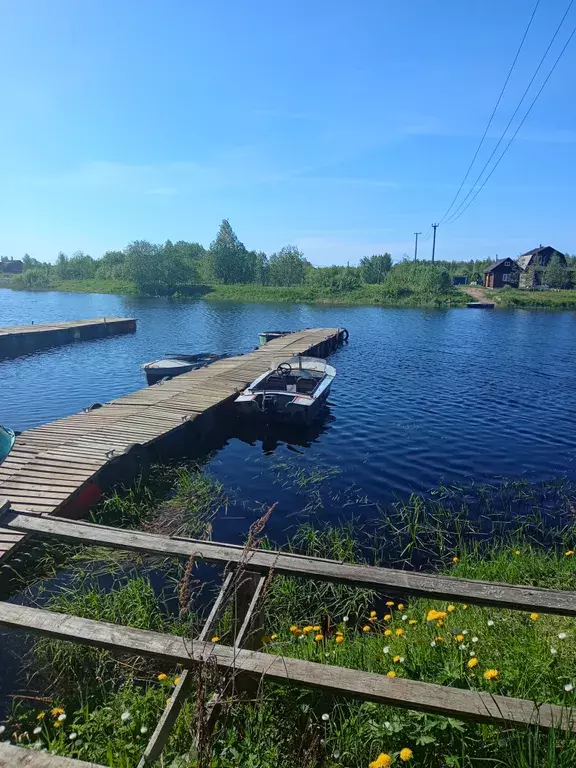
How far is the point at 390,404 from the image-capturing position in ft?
65.6

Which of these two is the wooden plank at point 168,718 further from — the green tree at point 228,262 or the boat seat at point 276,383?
the green tree at point 228,262

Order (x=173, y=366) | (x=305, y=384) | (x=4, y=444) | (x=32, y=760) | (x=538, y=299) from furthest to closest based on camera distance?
(x=538, y=299), (x=173, y=366), (x=305, y=384), (x=4, y=444), (x=32, y=760)

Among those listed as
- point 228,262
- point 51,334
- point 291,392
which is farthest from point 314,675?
point 228,262

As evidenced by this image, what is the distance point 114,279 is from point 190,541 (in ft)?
369

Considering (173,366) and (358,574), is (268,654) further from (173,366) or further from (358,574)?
(173,366)

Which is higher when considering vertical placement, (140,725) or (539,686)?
(539,686)

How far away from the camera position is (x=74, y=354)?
3173cm

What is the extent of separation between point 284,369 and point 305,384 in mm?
1217

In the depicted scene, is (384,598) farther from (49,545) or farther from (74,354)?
(74,354)

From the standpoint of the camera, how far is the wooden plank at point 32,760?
249 cm

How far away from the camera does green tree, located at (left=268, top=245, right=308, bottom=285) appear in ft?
356

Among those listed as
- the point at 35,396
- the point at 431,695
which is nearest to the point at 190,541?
the point at 431,695

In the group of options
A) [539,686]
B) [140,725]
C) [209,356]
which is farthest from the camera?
[209,356]

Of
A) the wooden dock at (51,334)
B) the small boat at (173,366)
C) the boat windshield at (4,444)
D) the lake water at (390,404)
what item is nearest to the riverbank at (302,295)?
the lake water at (390,404)
